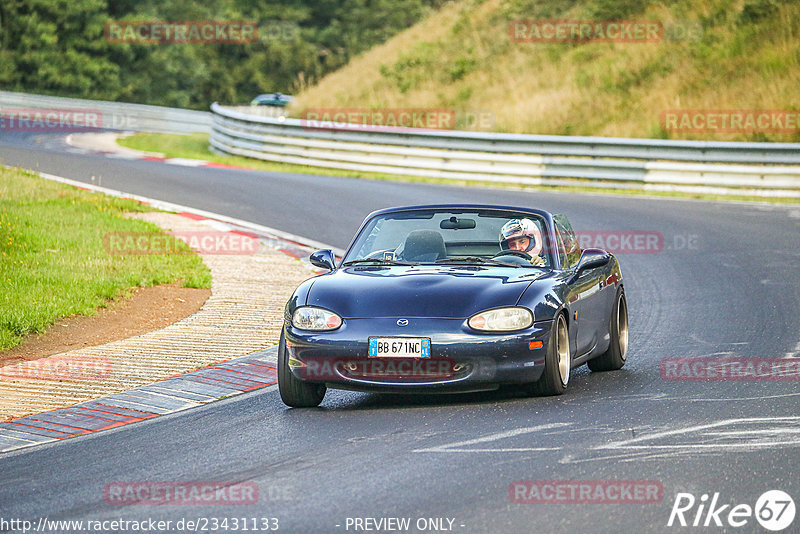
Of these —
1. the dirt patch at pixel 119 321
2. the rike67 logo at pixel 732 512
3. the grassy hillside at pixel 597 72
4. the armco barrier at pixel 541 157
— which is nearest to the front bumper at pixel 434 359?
the rike67 logo at pixel 732 512

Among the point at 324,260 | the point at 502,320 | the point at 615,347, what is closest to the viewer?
the point at 502,320

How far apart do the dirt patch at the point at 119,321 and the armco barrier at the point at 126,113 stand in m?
31.3

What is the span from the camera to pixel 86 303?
12.2m

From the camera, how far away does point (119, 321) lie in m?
12.0

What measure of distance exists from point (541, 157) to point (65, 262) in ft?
45.2

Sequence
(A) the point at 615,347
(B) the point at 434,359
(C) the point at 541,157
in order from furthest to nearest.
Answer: (C) the point at 541,157 → (A) the point at 615,347 → (B) the point at 434,359

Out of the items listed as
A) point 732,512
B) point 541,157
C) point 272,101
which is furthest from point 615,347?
point 272,101

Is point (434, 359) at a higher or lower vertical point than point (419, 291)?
lower

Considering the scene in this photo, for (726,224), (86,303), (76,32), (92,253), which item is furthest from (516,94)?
(76,32)

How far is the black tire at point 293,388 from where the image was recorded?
8.34 m

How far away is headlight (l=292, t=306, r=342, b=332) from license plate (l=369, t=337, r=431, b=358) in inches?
13.2

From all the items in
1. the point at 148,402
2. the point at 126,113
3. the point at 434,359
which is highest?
the point at 434,359

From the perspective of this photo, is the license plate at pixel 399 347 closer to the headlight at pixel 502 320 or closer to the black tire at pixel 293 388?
the headlight at pixel 502 320

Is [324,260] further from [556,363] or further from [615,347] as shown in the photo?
[615,347]
